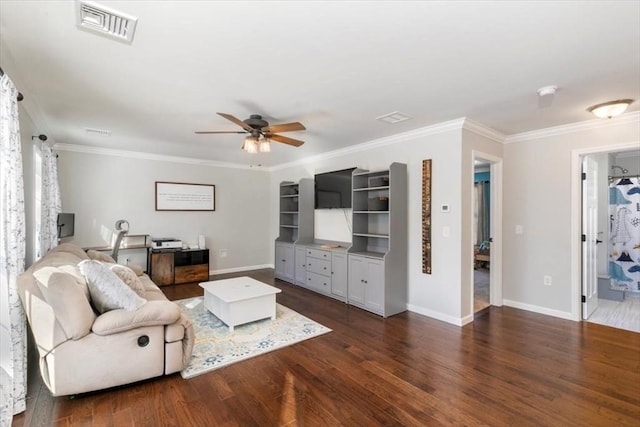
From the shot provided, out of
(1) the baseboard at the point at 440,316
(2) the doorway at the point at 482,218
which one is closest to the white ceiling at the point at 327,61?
(1) the baseboard at the point at 440,316

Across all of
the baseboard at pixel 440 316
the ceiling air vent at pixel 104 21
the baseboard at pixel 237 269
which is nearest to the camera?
the ceiling air vent at pixel 104 21

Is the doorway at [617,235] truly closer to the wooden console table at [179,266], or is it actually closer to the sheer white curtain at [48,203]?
the wooden console table at [179,266]

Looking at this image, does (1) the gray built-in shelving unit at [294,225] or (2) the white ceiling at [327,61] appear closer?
(2) the white ceiling at [327,61]

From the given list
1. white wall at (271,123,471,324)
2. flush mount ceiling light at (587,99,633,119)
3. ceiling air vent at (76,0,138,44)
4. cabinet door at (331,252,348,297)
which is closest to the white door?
flush mount ceiling light at (587,99,633,119)

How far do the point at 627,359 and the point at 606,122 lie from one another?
258 cm

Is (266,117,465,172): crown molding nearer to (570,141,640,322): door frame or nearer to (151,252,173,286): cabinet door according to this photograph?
(570,141,640,322): door frame

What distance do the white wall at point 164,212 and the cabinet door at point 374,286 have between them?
3.64 meters

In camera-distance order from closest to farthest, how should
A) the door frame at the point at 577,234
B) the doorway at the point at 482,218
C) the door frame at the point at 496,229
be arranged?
the door frame at the point at 577,234, the door frame at the point at 496,229, the doorway at the point at 482,218

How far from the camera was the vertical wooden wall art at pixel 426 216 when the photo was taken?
157 inches

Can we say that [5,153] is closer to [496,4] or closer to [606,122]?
[496,4]

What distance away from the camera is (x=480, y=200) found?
774cm

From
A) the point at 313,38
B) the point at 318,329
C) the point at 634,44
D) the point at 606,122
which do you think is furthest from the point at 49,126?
the point at 606,122

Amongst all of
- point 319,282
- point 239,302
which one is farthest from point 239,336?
point 319,282

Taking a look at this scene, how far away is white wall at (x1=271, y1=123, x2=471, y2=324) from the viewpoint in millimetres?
3719
